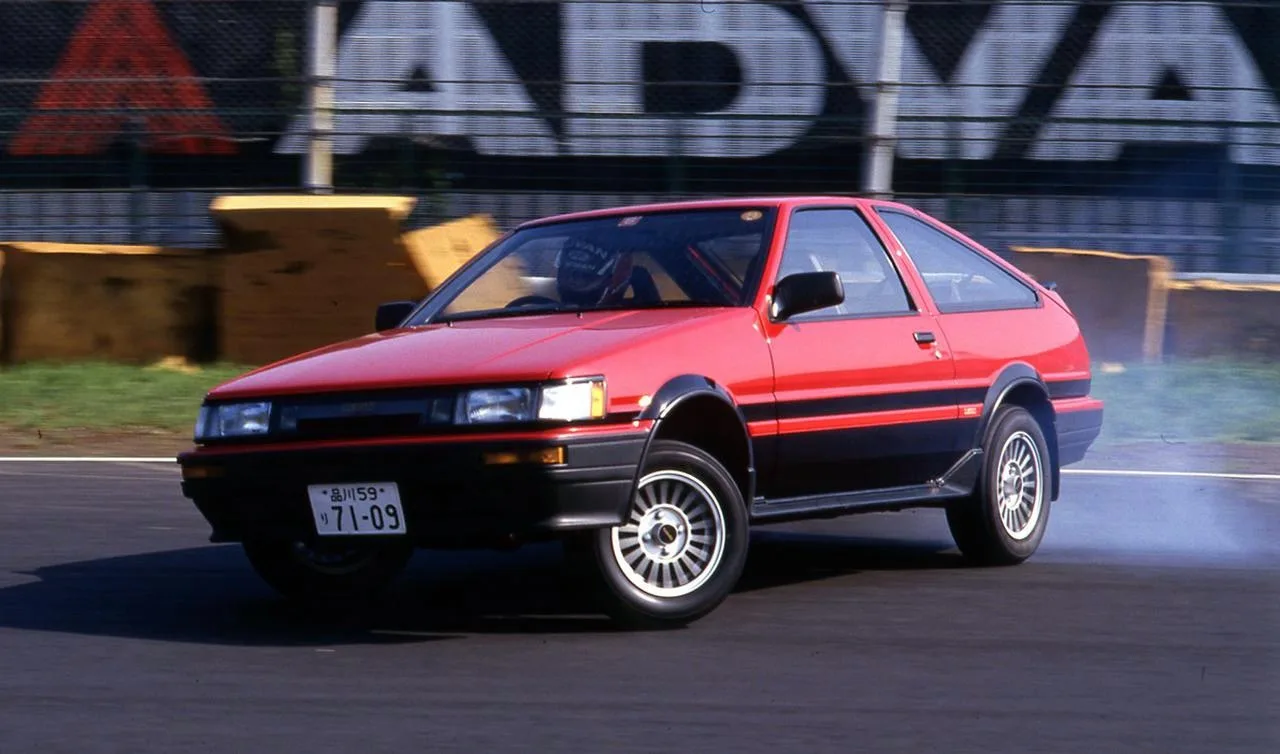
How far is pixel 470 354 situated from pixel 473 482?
0.50 metres

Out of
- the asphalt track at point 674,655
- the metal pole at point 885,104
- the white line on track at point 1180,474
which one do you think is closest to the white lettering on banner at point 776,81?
the metal pole at point 885,104

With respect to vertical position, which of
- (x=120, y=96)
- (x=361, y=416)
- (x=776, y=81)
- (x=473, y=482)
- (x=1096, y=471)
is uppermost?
(x=776, y=81)

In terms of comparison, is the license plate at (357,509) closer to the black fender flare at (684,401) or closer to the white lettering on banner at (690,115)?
the black fender flare at (684,401)

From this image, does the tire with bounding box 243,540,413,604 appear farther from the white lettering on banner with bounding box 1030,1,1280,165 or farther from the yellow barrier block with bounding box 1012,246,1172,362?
the white lettering on banner with bounding box 1030,1,1280,165

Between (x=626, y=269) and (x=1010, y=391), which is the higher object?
(x=626, y=269)

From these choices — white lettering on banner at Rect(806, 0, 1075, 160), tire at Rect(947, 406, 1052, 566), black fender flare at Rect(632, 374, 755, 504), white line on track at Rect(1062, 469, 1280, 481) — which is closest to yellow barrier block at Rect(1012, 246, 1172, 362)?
white lettering on banner at Rect(806, 0, 1075, 160)

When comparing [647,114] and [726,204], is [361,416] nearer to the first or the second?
[726,204]

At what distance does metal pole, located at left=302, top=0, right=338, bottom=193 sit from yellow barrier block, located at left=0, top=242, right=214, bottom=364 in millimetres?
1251

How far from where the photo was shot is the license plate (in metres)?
5.60

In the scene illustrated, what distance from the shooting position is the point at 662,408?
5.74 metres

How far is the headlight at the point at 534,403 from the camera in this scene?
5520mm

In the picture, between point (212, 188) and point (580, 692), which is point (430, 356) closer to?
point (580, 692)

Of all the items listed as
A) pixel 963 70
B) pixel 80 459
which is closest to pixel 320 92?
pixel 80 459

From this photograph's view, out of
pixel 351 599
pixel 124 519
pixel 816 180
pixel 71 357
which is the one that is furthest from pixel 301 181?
pixel 351 599
